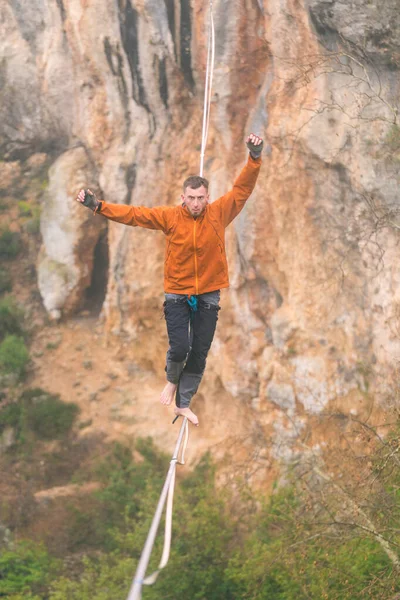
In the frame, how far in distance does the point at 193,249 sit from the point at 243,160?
25.4 feet

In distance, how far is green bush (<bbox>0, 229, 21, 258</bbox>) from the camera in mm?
17469

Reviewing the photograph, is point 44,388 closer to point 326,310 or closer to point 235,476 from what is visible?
point 235,476

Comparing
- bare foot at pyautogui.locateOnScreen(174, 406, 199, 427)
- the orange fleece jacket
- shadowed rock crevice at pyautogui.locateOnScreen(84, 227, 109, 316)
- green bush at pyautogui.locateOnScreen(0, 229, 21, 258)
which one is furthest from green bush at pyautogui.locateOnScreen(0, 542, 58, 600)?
the orange fleece jacket

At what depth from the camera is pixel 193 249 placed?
18.4 feet

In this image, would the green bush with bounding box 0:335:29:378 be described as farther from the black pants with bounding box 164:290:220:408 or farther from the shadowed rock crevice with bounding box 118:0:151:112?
the black pants with bounding box 164:290:220:408

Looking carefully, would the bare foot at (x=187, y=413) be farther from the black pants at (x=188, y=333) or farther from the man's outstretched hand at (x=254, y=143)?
the man's outstretched hand at (x=254, y=143)

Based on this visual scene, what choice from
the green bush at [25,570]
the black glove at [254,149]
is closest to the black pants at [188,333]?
the black glove at [254,149]

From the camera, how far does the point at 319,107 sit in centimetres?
1051

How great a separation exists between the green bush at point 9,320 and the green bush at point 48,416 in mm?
1680

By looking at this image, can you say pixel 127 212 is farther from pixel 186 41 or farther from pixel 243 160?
pixel 186 41

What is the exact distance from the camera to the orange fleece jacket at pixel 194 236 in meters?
5.58

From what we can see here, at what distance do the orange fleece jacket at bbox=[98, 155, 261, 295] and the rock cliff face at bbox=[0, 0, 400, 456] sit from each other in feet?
7.98

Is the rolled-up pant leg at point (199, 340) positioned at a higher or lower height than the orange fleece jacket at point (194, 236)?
lower

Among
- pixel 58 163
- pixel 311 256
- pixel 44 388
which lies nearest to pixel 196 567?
pixel 311 256
